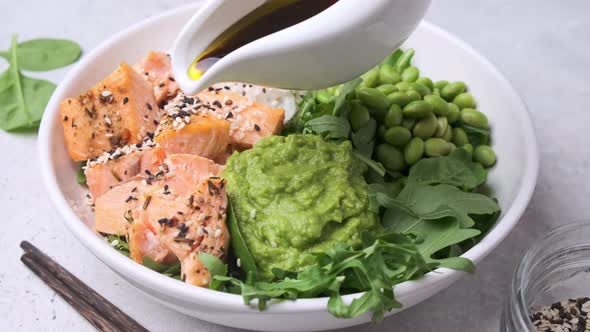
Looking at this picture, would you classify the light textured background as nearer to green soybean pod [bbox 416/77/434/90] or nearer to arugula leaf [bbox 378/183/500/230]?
arugula leaf [bbox 378/183/500/230]

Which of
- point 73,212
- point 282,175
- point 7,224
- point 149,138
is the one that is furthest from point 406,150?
point 7,224

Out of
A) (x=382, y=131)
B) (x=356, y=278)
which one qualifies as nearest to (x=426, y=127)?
(x=382, y=131)

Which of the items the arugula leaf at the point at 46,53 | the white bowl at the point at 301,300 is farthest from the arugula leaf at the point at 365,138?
the arugula leaf at the point at 46,53

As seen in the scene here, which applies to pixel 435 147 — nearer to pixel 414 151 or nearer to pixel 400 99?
pixel 414 151

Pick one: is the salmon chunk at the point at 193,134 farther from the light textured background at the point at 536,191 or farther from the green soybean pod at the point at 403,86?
the green soybean pod at the point at 403,86

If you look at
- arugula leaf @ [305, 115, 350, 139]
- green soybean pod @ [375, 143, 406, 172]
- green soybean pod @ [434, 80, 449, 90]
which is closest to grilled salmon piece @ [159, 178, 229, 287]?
arugula leaf @ [305, 115, 350, 139]
